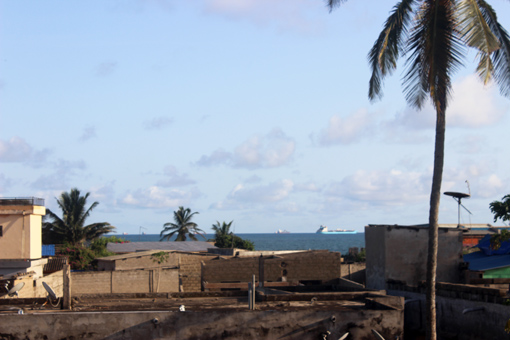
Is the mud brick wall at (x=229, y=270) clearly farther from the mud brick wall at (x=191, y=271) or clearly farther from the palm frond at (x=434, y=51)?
the palm frond at (x=434, y=51)

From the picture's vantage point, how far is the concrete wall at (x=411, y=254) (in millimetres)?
29609

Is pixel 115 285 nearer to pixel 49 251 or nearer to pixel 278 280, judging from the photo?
pixel 278 280

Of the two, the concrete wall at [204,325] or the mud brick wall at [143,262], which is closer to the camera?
the concrete wall at [204,325]

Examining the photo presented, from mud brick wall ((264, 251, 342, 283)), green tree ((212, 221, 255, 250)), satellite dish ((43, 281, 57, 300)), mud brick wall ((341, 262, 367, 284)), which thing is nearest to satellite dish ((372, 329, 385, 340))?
satellite dish ((43, 281, 57, 300))

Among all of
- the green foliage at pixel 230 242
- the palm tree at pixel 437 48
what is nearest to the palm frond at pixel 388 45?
the palm tree at pixel 437 48

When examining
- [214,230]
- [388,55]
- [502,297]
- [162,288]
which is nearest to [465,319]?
[502,297]

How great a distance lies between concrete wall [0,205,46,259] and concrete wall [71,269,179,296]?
217 inches

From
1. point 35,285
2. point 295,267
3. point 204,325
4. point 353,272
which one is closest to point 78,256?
point 35,285

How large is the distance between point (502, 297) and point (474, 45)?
355 inches

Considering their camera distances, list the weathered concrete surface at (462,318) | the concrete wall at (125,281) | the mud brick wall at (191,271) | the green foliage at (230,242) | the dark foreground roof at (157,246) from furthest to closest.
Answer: the green foliage at (230,242)
the dark foreground roof at (157,246)
the mud brick wall at (191,271)
the concrete wall at (125,281)
the weathered concrete surface at (462,318)

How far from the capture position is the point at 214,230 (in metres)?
87.0

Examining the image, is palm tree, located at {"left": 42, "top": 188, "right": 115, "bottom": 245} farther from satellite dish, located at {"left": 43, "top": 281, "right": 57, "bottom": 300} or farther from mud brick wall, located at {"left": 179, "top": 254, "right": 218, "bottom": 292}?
satellite dish, located at {"left": 43, "top": 281, "right": 57, "bottom": 300}

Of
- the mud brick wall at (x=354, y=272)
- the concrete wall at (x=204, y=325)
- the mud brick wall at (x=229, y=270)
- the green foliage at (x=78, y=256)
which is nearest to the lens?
the concrete wall at (x=204, y=325)

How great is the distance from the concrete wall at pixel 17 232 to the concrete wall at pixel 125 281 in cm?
552
